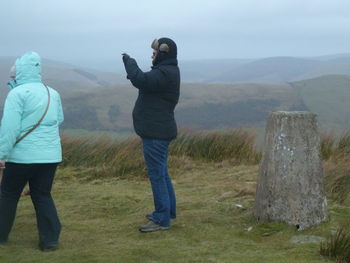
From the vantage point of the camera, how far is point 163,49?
205 inches

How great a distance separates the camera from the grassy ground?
474cm

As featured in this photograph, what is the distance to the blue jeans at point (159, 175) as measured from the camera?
5309mm

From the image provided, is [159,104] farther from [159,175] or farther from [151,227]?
[151,227]

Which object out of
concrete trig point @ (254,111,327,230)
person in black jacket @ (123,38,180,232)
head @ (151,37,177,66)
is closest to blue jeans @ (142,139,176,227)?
person in black jacket @ (123,38,180,232)

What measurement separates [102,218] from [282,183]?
83.5 inches

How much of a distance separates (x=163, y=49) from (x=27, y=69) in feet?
4.08

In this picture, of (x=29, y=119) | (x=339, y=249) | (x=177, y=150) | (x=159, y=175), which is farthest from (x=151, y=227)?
(x=177, y=150)

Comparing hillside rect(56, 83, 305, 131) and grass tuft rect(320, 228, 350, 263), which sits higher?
grass tuft rect(320, 228, 350, 263)

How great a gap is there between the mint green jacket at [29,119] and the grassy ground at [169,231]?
0.89 meters

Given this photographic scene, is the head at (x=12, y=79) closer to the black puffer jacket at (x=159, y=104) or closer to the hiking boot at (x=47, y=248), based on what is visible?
the black puffer jacket at (x=159, y=104)

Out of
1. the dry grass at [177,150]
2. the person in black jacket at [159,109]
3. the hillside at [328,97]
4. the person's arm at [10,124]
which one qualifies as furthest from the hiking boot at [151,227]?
the hillside at [328,97]

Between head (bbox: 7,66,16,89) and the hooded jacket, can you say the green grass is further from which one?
head (bbox: 7,66,16,89)

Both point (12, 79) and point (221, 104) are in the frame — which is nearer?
point (12, 79)

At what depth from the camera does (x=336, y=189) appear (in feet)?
23.4
